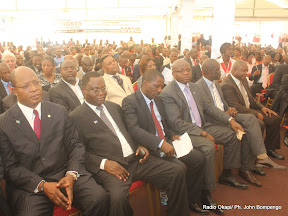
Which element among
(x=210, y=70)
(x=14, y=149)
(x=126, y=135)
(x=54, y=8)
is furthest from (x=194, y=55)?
(x=54, y=8)

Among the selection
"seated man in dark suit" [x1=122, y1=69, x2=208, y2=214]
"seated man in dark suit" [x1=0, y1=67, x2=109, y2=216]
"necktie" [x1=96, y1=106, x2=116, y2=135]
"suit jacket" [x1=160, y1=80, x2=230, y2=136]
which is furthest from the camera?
"suit jacket" [x1=160, y1=80, x2=230, y2=136]

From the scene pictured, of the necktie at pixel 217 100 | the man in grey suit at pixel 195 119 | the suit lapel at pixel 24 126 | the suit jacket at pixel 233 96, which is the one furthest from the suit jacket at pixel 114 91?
the suit lapel at pixel 24 126

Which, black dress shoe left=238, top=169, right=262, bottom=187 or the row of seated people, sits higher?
the row of seated people

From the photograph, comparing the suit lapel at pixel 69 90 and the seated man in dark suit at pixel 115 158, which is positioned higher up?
the suit lapel at pixel 69 90

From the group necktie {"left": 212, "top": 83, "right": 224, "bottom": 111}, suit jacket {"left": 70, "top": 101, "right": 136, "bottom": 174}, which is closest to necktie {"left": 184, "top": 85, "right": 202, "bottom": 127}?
necktie {"left": 212, "top": 83, "right": 224, "bottom": 111}

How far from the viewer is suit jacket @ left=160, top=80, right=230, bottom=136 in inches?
125

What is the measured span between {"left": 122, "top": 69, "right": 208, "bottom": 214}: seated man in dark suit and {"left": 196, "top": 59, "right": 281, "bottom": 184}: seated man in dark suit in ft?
3.26

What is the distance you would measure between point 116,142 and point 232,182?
1800 mm

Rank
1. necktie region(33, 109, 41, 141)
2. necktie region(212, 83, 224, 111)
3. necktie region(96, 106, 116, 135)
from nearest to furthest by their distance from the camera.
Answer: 1. necktie region(33, 109, 41, 141)
2. necktie region(96, 106, 116, 135)
3. necktie region(212, 83, 224, 111)

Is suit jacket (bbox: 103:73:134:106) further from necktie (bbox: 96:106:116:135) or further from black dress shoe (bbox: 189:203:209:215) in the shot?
black dress shoe (bbox: 189:203:209:215)

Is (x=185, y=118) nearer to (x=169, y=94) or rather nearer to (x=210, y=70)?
(x=169, y=94)

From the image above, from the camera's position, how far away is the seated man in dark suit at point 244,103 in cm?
396

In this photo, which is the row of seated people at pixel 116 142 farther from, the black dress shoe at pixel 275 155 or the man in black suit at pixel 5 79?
the man in black suit at pixel 5 79

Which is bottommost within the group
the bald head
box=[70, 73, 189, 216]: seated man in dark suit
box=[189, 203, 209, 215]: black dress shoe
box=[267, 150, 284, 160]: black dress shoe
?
box=[189, 203, 209, 215]: black dress shoe
